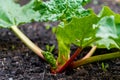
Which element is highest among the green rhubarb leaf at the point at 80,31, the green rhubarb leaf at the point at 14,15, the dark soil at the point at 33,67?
the green rhubarb leaf at the point at 14,15

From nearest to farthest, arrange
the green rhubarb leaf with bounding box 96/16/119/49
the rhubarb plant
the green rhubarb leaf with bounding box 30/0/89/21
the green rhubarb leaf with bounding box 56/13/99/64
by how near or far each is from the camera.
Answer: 1. the green rhubarb leaf with bounding box 96/16/119/49
2. the green rhubarb leaf with bounding box 56/13/99/64
3. the green rhubarb leaf with bounding box 30/0/89/21
4. the rhubarb plant

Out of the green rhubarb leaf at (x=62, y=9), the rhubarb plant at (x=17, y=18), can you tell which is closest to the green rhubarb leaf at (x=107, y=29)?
the green rhubarb leaf at (x=62, y=9)

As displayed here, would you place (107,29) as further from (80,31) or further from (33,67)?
(33,67)

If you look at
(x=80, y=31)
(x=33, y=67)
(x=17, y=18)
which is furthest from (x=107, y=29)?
(x=17, y=18)

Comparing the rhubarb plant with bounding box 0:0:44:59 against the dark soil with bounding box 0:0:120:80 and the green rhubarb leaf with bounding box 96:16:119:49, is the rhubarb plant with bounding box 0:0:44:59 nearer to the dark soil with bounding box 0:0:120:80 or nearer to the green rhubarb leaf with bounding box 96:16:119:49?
the dark soil with bounding box 0:0:120:80

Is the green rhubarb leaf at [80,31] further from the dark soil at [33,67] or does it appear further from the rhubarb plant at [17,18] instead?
the rhubarb plant at [17,18]

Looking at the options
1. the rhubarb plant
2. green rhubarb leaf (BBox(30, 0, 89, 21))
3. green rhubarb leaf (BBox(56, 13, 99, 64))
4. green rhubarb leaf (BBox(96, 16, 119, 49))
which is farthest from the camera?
the rhubarb plant

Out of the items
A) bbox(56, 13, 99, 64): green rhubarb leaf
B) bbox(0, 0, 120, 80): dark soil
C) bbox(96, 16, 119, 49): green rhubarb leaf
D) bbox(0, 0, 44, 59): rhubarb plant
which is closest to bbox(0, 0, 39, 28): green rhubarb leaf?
bbox(0, 0, 44, 59): rhubarb plant

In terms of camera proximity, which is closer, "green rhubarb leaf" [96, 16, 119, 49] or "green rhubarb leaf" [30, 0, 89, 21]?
"green rhubarb leaf" [96, 16, 119, 49]

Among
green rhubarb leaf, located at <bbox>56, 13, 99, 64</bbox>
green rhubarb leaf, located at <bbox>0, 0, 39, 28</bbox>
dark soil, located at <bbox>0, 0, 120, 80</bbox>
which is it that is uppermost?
green rhubarb leaf, located at <bbox>0, 0, 39, 28</bbox>

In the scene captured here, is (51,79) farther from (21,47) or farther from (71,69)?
(21,47)
